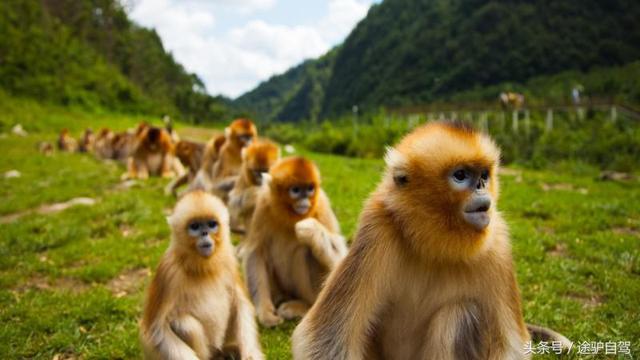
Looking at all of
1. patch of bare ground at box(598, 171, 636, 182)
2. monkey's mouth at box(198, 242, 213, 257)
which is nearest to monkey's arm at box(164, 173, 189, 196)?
monkey's mouth at box(198, 242, 213, 257)

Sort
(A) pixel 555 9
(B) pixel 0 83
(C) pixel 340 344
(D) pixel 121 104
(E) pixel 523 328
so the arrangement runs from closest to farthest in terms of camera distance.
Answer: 1. (C) pixel 340 344
2. (E) pixel 523 328
3. (B) pixel 0 83
4. (D) pixel 121 104
5. (A) pixel 555 9

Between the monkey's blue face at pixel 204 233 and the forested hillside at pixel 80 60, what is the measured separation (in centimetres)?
3098

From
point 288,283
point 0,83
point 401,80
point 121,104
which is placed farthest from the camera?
point 401,80

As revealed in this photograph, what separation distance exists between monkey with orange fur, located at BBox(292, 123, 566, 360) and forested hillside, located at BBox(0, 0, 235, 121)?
32670 millimetres

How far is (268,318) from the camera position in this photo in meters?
4.71

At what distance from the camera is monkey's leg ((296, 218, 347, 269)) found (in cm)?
452

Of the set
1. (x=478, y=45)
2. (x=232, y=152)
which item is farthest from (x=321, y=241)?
(x=478, y=45)

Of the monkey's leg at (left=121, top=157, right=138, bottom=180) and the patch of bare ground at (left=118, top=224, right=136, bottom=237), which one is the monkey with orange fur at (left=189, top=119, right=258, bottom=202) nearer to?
the patch of bare ground at (left=118, top=224, right=136, bottom=237)

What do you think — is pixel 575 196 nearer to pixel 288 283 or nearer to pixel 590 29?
pixel 288 283

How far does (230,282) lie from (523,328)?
2.29 m

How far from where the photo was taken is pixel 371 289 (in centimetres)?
257

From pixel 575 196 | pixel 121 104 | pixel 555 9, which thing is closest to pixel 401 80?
pixel 555 9

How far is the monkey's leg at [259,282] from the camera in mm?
4845

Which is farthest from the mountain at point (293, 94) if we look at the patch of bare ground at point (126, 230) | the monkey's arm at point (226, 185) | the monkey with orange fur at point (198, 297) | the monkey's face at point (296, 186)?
the monkey with orange fur at point (198, 297)
